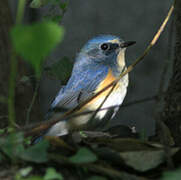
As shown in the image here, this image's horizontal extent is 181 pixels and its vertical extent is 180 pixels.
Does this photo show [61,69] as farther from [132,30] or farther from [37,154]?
[132,30]

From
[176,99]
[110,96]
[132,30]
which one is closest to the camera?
[176,99]

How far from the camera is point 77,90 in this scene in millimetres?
3443

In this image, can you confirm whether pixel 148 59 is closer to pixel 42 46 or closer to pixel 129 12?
pixel 129 12

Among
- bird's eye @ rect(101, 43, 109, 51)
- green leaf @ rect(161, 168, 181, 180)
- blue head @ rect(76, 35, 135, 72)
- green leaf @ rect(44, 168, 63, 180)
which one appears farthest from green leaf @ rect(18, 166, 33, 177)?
bird's eye @ rect(101, 43, 109, 51)

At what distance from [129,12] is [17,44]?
553 cm

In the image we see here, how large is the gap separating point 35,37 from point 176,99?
5.16 feet

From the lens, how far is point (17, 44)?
129cm

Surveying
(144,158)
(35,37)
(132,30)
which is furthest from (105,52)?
(132,30)

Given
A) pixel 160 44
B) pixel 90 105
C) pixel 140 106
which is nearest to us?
pixel 90 105

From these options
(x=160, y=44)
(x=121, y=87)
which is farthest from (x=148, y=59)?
(x=121, y=87)

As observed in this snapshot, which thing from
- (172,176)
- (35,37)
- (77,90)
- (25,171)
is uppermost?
(35,37)

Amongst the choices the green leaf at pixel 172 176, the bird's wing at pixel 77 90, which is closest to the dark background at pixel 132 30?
the bird's wing at pixel 77 90

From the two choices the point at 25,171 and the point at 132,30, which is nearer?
the point at 25,171

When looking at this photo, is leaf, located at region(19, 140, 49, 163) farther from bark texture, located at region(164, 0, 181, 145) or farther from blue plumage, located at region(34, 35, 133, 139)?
blue plumage, located at region(34, 35, 133, 139)
